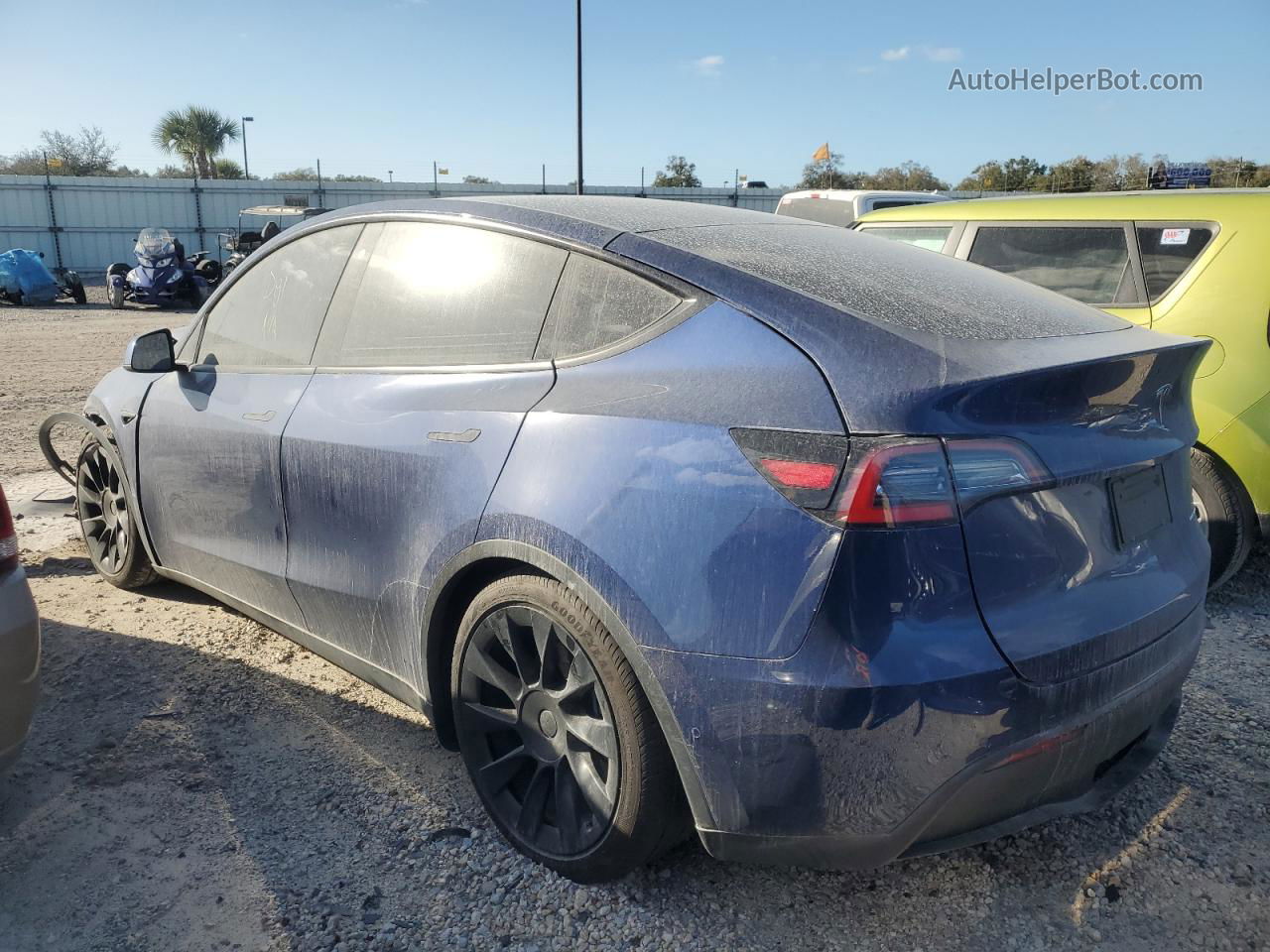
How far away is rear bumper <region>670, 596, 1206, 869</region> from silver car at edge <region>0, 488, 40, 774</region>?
175 cm

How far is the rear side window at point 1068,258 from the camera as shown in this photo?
457 cm

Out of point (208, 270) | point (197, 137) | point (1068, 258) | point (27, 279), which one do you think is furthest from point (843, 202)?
point (197, 137)

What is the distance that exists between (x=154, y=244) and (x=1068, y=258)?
1762 cm

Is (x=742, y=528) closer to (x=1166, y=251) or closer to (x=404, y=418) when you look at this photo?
(x=404, y=418)

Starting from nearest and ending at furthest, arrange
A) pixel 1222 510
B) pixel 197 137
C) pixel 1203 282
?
pixel 1222 510 < pixel 1203 282 < pixel 197 137

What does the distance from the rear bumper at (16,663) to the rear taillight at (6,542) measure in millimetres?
27

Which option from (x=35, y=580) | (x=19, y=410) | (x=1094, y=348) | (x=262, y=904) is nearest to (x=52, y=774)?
(x=262, y=904)

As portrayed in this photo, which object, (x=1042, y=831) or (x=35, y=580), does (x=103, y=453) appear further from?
(x=1042, y=831)

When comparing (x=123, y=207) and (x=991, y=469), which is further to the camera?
(x=123, y=207)

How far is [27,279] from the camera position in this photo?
19.1 m

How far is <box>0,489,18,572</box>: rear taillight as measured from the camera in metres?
2.50

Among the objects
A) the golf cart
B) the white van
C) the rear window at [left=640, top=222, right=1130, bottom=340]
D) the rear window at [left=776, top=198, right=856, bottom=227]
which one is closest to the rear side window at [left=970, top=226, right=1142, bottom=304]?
the rear window at [left=640, top=222, right=1130, bottom=340]

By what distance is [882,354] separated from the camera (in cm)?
193

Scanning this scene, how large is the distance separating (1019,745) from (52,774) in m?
2.72
